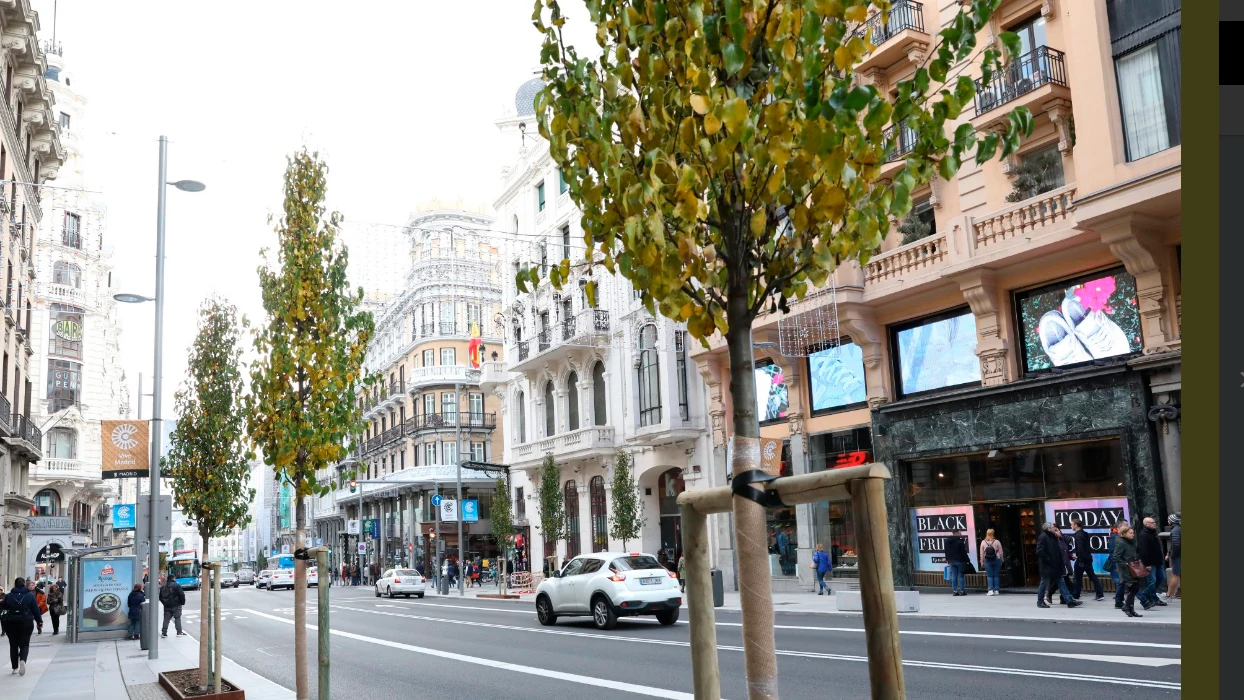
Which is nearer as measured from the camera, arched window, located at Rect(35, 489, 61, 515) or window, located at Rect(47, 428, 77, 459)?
arched window, located at Rect(35, 489, 61, 515)

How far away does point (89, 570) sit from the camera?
89.2 feet

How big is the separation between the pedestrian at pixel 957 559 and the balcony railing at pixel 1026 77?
9791 mm

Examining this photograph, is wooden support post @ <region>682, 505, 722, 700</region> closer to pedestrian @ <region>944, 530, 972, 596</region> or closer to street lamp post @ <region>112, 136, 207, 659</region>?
street lamp post @ <region>112, 136, 207, 659</region>

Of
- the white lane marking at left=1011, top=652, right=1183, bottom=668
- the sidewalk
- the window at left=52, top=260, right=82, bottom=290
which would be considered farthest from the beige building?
the window at left=52, top=260, right=82, bottom=290

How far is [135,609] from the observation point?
25562mm

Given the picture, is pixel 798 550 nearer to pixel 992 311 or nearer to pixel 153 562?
pixel 992 311

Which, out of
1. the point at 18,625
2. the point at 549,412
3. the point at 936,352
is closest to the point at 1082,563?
the point at 936,352

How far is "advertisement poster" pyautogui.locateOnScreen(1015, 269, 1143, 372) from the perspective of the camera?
790 inches

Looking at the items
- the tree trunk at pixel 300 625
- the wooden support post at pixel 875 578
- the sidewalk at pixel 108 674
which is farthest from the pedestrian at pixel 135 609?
the wooden support post at pixel 875 578

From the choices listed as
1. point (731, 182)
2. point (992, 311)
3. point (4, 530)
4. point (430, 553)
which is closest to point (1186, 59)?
point (731, 182)

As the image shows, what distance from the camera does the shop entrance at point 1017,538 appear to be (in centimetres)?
2212

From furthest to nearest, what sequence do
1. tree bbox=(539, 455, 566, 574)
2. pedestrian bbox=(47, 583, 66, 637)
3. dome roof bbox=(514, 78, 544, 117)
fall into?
dome roof bbox=(514, 78, 544, 117) → tree bbox=(539, 455, 566, 574) → pedestrian bbox=(47, 583, 66, 637)

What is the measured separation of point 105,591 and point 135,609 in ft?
7.57

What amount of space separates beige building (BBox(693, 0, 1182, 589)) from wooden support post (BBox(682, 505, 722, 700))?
1462cm
